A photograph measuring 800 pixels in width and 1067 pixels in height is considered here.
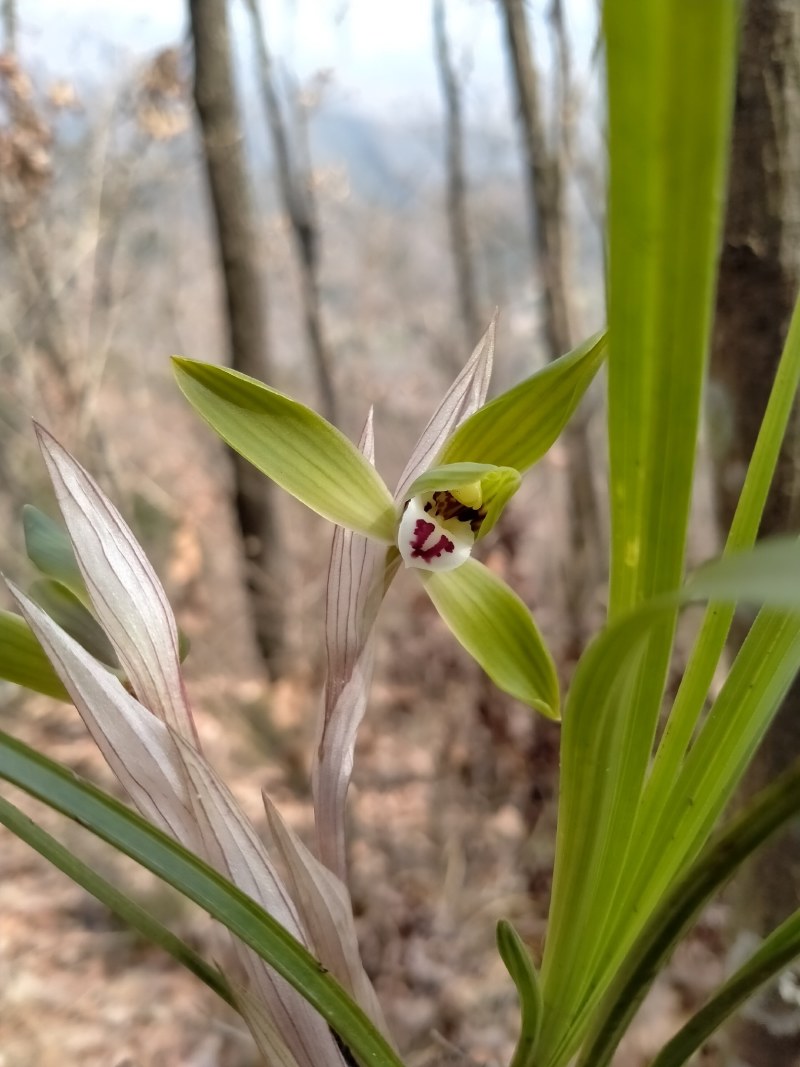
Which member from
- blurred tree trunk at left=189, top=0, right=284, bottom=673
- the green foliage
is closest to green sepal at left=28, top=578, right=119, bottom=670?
the green foliage

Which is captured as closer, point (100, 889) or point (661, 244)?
point (661, 244)

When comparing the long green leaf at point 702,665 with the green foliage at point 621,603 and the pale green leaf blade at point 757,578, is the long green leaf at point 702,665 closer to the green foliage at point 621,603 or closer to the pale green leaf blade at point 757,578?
the green foliage at point 621,603

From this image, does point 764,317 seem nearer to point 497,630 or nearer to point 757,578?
point 497,630

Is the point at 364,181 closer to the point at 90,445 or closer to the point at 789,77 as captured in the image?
the point at 90,445

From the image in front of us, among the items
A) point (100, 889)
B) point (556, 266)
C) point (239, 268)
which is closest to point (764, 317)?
point (100, 889)

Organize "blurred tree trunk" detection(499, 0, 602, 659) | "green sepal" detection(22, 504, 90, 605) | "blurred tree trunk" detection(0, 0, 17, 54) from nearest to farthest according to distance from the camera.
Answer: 1. "green sepal" detection(22, 504, 90, 605)
2. "blurred tree trunk" detection(499, 0, 602, 659)
3. "blurred tree trunk" detection(0, 0, 17, 54)

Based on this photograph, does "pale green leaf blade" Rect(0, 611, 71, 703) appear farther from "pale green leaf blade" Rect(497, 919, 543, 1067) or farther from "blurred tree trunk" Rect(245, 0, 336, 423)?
"blurred tree trunk" Rect(245, 0, 336, 423)

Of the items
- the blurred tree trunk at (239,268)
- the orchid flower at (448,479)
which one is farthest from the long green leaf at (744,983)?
the blurred tree trunk at (239,268)
